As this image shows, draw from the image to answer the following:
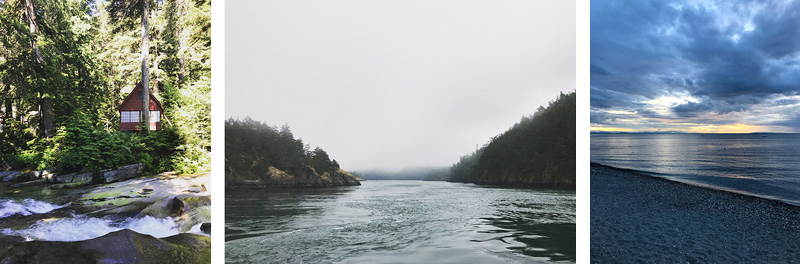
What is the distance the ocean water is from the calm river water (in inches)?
84.8

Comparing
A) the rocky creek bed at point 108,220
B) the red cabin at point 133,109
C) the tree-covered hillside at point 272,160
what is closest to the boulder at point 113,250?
the rocky creek bed at point 108,220

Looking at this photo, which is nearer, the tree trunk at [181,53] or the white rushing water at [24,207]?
the white rushing water at [24,207]

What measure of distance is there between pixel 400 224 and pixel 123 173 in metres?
2.77

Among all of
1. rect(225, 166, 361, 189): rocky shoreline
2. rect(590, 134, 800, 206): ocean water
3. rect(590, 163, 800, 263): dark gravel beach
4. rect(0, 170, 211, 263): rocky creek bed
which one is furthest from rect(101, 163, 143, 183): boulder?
rect(590, 134, 800, 206): ocean water

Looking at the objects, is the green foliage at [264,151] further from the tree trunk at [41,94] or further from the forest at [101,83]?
the tree trunk at [41,94]

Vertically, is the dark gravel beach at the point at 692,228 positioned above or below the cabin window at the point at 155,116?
below

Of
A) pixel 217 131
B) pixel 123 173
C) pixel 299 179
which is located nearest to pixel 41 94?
pixel 123 173

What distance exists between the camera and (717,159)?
5.25 metres

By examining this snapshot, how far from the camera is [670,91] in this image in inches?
208

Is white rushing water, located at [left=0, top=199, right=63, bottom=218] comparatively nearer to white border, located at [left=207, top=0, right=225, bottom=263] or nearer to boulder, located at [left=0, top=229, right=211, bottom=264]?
boulder, located at [left=0, top=229, right=211, bottom=264]

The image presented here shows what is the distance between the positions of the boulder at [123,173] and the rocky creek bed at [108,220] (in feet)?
0.12

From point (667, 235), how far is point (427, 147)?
3.42 m

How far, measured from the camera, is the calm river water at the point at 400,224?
3.61 metres

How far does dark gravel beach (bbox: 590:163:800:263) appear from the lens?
14.8 ft
